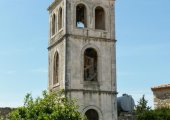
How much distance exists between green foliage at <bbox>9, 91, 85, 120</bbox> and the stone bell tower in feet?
16.2

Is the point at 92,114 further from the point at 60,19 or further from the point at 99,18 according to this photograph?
the point at 60,19

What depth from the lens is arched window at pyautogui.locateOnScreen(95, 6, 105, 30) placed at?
1267 inches

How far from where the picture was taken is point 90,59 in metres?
31.8

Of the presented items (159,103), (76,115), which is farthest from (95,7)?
(76,115)

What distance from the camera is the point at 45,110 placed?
77.7 feet

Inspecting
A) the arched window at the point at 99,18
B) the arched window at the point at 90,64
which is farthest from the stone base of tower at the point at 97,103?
the arched window at the point at 99,18

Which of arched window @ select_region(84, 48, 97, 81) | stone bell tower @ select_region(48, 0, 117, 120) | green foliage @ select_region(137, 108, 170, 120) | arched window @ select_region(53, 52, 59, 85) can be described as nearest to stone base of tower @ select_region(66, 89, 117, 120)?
stone bell tower @ select_region(48, 0, 117, 120)

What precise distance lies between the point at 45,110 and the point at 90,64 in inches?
339

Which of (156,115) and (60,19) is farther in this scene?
(60,19)

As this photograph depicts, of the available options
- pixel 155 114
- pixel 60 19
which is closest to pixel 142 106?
pixel 155 114

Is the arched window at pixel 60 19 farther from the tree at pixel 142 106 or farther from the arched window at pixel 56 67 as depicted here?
the tree at pixel 142 106

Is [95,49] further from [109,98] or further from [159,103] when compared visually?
[159,103]

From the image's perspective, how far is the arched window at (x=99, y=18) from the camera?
32188mm

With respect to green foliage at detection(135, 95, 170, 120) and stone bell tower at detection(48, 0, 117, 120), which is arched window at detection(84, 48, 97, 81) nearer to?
stone bell tower at detection(48, 0, 117, 120)
